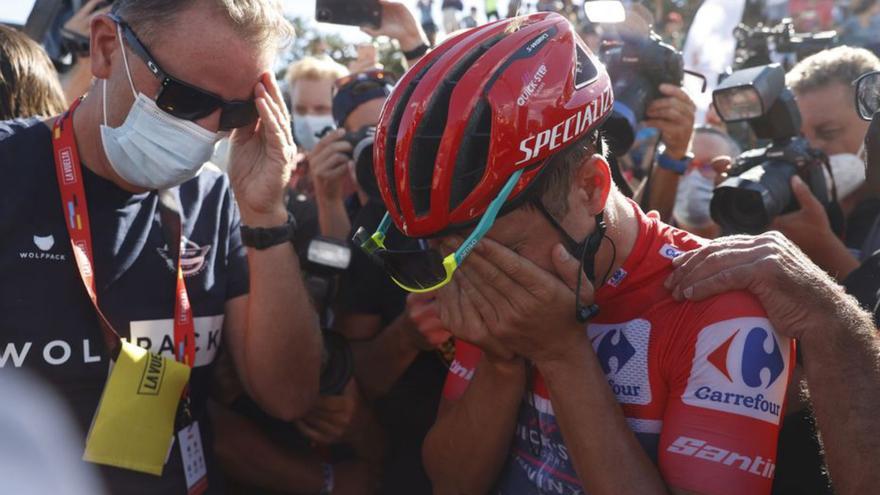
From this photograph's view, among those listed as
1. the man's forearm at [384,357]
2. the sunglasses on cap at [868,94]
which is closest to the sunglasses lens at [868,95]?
the sunglasses on cap at [868,94]

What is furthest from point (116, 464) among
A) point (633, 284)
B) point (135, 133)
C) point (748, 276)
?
point (748, 276)

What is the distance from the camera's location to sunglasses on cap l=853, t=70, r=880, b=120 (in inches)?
90.8

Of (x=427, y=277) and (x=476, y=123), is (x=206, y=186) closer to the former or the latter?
(x=427, y=277)

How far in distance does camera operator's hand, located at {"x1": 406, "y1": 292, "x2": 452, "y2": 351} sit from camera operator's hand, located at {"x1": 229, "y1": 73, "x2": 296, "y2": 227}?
1.66ft

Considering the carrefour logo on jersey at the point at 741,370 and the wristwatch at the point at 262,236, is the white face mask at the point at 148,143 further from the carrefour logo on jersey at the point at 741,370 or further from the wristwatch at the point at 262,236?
the carrefour logo on jersey at the point at 741,370

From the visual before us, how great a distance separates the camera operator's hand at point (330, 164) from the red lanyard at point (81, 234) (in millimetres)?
1178

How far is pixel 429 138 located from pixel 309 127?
11.7 ft

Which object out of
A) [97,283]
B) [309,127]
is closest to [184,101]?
[97,283]

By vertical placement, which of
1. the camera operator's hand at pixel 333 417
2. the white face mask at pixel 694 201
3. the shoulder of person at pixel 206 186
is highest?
the shoulder of person at pixel 206 186

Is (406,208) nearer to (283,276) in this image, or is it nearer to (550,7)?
(283,276)

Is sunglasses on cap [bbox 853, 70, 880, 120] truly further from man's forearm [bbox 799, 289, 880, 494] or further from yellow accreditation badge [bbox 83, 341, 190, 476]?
yellow accreditation badge [bbox 83, 341, 190, 476]

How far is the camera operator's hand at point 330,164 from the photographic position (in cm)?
350

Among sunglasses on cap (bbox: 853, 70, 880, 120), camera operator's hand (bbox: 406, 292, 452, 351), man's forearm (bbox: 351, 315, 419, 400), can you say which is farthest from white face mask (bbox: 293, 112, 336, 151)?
sunglasses on cap (bbox: 853, 70, 880, 120)

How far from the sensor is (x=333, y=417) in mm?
3012
